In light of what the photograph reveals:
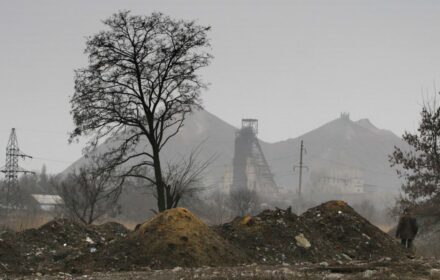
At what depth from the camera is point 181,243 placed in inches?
635

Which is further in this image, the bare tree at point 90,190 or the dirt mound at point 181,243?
the bare tree at point 90,190

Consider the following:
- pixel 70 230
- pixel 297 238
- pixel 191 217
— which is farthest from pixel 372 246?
pixel 70 230

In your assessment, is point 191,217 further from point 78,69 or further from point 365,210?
point 365,210

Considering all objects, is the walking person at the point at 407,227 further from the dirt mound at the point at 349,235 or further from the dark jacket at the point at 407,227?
the dirt mound at the point at 349,235

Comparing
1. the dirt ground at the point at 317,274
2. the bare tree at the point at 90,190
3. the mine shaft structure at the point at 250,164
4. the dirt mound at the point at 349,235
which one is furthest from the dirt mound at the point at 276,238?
the mine shaft structure at the point at 250,164

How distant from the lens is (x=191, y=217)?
17328mm

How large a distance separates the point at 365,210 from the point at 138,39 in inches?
3757

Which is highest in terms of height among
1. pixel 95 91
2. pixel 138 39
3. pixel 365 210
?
pixel 138 39

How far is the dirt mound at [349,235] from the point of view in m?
18.8

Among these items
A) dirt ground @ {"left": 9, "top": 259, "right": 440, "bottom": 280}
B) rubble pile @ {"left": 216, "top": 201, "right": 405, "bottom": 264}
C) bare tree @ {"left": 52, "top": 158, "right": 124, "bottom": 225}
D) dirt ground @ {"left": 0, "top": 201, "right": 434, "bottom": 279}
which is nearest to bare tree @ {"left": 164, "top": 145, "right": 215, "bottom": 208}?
bare tree @ {"left": 52, "top": 158, "right": 124, "bottom": 225}

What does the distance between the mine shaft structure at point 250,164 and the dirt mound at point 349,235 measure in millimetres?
160769

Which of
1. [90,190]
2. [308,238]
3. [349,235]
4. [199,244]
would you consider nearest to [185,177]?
[308,238]

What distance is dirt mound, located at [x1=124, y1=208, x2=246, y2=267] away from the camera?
15.6 m

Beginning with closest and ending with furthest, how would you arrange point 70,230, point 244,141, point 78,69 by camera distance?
point 70,230 → point 78,69 → point 244,141
